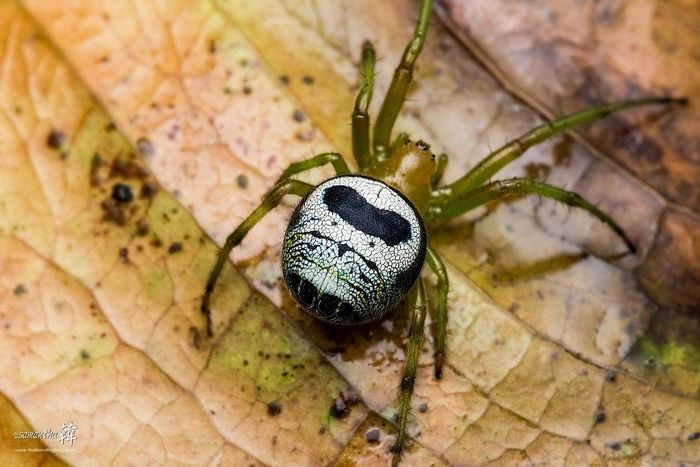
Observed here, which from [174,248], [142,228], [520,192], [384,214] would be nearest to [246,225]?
[174,248]

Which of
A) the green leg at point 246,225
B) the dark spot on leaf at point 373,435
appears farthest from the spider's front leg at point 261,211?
the dark spot on leaf at point 373,435

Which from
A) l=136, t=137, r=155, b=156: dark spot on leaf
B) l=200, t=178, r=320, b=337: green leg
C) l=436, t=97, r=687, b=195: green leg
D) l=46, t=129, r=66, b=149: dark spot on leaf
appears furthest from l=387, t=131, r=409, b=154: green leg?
l=46, t=129, r=66, b=149: dark spot on leaf

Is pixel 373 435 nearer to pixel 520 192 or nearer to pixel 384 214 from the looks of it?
pixel 384 214

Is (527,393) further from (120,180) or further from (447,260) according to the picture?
(120,180)

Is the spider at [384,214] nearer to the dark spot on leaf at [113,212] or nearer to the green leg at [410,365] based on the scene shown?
the green leg at [410,365]

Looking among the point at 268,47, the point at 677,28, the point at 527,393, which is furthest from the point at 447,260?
the point at 677,28

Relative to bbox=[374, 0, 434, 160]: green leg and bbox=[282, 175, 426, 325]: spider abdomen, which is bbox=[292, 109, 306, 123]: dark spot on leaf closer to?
bbox=[374, 0, 434, 160]: green leg

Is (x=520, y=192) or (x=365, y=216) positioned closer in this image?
(x=365, y=216)

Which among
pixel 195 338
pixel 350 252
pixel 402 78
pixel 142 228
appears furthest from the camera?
pixel 402 78
